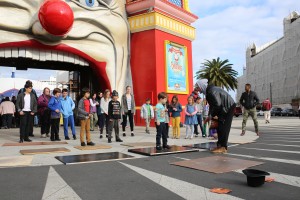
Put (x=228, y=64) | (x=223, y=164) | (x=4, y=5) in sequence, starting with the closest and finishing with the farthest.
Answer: (x=223, y=164)
(x=4, y=5)
(x=228, y=64)

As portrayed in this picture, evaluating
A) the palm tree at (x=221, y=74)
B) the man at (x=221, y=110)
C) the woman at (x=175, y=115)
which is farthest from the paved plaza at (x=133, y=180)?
the palm tree at (x=221, y=74)

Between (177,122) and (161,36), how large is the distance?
6602 mm

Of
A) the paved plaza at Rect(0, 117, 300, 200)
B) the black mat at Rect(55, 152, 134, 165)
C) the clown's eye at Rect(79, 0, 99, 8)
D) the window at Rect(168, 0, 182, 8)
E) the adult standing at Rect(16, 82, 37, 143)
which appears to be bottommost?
the paved plaza at Rect(0, 117, 300, 200)

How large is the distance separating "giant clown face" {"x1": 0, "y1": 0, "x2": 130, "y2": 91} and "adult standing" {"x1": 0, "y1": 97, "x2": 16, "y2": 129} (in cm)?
399

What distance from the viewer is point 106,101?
978cm

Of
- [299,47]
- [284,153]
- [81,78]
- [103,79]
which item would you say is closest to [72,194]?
[284,153]

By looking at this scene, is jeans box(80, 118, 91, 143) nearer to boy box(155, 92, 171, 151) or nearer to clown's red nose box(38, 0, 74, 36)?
boy box(155, 92, 171, 151)

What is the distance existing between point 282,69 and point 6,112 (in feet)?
159

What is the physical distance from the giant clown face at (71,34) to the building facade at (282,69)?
118 feet

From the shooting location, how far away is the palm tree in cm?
4288

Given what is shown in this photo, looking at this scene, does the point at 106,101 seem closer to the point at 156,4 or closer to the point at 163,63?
the point at 163,63

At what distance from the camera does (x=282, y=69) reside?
51.2 m

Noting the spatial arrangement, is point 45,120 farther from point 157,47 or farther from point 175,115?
point 157,47

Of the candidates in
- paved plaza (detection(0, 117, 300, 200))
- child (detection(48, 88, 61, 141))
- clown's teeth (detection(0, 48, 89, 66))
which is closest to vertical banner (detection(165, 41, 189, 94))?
clown's teeth (detection(0, 48, 89, 66))
